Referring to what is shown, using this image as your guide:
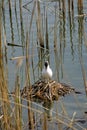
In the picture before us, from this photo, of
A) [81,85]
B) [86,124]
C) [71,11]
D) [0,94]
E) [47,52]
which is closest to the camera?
[0,94]

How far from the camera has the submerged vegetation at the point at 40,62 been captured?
386cm

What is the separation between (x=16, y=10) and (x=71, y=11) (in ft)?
4.41

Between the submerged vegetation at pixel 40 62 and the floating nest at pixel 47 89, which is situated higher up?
the submerged vegetation at pixel 40 62

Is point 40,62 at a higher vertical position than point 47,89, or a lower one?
higher

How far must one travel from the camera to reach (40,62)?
290 inches

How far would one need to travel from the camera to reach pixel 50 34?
909cm

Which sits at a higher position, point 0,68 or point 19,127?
point 0,68

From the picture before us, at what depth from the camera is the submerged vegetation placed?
3.86 m

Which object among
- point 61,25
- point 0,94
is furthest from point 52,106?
point 61,25

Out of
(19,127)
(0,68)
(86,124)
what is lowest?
(86,124)

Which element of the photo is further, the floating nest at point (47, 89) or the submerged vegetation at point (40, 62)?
the floating nest at point (47, 89)

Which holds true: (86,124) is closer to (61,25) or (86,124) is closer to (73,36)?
(73,36)

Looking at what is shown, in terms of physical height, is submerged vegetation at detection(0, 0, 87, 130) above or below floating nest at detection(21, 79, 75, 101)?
above

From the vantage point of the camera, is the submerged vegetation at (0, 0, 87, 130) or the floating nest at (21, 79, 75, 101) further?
the floating nest at (21, 79, 75, 101)
